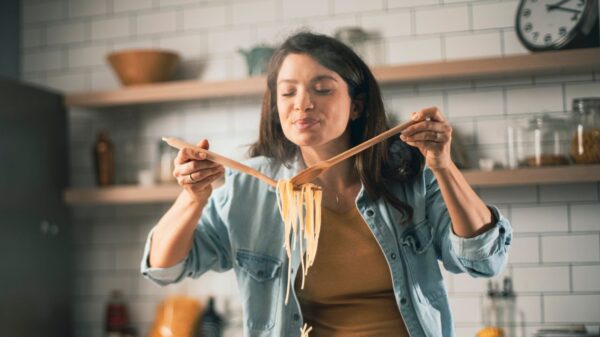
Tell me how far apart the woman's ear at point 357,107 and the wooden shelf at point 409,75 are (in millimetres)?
1187

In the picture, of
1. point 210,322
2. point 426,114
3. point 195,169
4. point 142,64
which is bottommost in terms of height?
point 210,322

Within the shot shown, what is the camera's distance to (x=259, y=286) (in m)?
2.05

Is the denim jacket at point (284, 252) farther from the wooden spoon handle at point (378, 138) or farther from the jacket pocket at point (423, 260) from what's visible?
the wooden spoon handle at point (378, 138)

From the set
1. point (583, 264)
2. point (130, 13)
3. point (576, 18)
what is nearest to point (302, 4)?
point (130, 13)

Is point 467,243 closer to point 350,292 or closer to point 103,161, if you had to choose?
point 350,292

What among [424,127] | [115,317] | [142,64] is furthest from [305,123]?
[115,317]

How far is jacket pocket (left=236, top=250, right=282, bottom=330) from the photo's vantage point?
6.68ft

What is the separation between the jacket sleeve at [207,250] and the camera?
1957mm

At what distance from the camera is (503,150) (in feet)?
11.0

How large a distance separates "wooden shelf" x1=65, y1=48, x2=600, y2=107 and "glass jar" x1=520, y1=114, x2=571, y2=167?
0.21 m

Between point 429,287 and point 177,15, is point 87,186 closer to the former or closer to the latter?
point 177,15

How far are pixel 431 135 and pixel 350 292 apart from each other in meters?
0.47

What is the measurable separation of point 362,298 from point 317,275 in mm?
128

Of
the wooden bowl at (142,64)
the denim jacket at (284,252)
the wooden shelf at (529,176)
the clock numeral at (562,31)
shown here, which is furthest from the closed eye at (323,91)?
the wooden bowl at (142,64)
